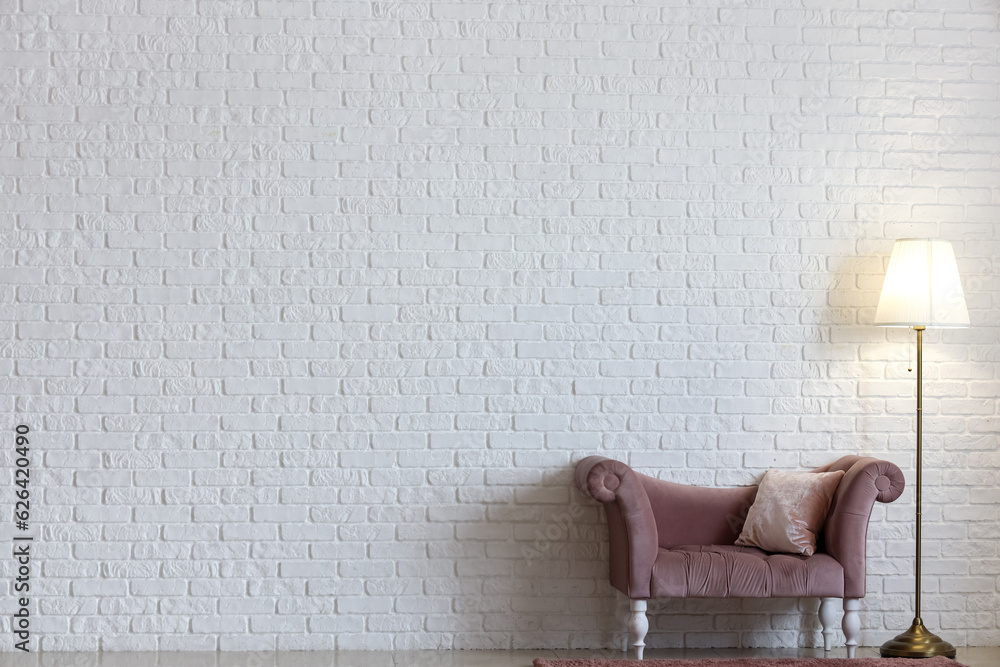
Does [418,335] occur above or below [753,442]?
above

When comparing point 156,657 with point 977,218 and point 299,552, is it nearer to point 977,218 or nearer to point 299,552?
point 299,552

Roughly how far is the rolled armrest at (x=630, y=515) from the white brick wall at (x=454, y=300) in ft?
1.30

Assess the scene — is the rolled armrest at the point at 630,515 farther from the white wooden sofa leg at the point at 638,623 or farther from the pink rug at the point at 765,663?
the pink rug at the point at 765,663

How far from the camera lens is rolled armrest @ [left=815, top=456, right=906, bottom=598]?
354 centimetres

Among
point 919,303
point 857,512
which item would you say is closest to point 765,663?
point 857,512

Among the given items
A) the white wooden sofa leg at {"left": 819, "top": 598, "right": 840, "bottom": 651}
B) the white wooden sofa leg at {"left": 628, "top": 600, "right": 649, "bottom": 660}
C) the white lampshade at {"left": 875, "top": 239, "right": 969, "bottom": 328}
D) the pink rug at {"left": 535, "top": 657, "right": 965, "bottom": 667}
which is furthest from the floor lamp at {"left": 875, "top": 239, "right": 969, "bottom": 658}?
the white wooden sofa leg at {"left": 628, "top": 600, "right": 649, "bottom": 660}

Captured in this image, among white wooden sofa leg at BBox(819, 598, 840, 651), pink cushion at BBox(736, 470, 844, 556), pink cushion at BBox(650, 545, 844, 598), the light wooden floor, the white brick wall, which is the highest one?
the white brick wall

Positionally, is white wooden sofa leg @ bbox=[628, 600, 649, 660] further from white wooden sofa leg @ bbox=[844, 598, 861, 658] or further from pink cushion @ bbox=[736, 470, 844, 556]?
white wooden sofa leg @ bbox=[844, 598, 861, 658]

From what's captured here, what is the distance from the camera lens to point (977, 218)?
13.4 ft

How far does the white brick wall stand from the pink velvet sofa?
0.36 metres

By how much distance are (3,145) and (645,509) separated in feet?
10.2

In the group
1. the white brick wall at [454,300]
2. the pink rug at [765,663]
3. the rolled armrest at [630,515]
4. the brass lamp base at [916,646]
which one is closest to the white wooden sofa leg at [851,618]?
the pink rug at [765,663]

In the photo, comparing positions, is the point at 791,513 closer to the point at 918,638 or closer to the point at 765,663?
the point at 765,663

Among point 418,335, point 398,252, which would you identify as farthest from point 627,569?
point 398,252
